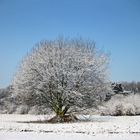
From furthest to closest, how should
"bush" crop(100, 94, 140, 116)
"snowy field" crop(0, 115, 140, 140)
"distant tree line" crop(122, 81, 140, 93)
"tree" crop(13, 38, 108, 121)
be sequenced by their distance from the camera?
"distant tree line" crop(122, 81, 140, 93) < "bush" crop(100, 94, 140, 116) < "tree" crop(13, 38, 108, 121) < "snowy field" crop(0, 115, 140, 140)

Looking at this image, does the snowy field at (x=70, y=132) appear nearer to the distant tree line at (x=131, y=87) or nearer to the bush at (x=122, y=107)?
the bush at (x=122, y=107)

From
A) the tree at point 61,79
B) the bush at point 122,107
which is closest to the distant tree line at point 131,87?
the bush at point 122,107

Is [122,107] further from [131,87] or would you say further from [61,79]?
[131,87]

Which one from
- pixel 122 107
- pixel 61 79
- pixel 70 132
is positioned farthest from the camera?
pixel 122 107

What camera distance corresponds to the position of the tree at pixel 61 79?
3378cm

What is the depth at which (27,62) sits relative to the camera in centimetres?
3516

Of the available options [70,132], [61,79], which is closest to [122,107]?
[61,79]

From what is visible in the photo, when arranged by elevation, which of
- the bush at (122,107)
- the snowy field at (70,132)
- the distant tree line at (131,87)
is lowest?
the snowy field at (70,132)

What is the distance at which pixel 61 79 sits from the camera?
34.1m

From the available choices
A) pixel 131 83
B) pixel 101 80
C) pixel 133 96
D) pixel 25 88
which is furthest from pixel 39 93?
pixel 131 83

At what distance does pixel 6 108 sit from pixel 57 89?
80.3ft

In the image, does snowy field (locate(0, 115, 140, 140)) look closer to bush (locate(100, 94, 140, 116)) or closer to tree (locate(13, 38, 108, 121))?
tree (locate(13, 38, 108, 121))

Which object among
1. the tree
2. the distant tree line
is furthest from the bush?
the distant tree line

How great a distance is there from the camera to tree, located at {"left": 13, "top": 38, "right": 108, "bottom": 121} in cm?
3378
